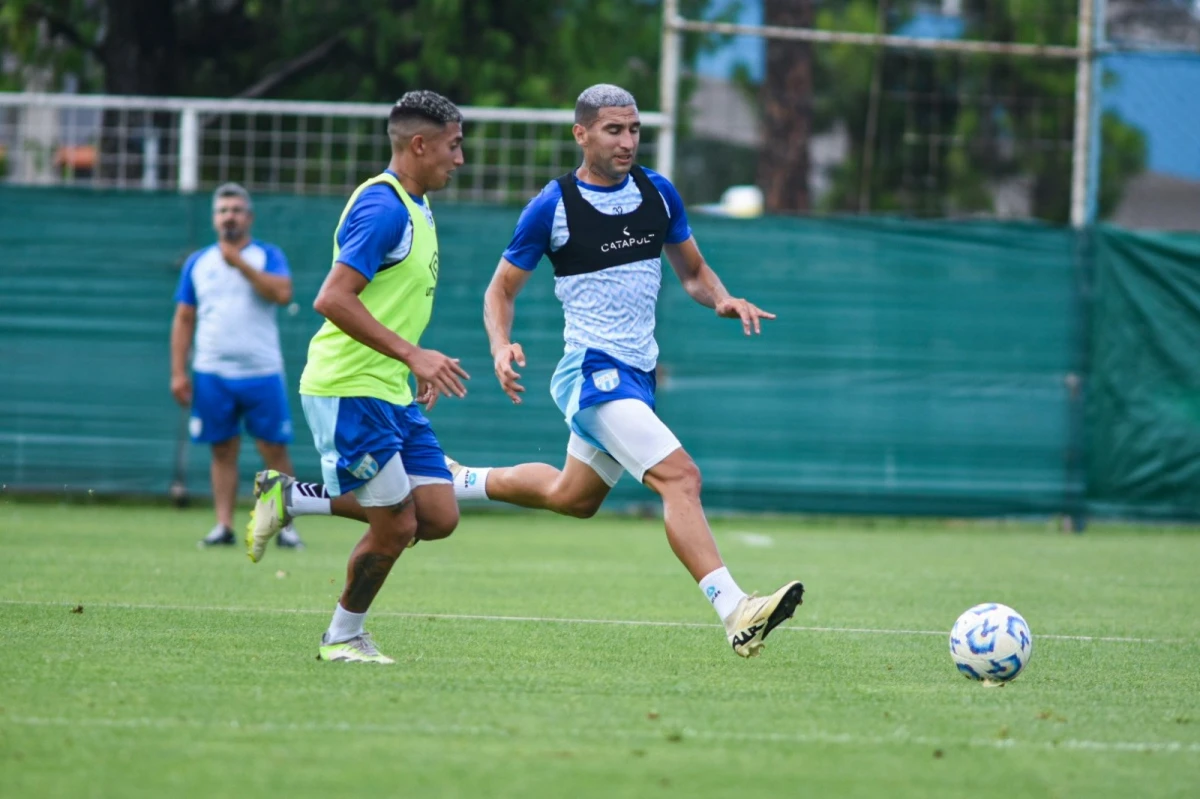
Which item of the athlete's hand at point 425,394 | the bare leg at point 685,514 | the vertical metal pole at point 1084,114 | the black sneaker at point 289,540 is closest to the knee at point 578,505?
the bare leg at point 685,514

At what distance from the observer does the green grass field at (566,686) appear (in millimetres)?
4574

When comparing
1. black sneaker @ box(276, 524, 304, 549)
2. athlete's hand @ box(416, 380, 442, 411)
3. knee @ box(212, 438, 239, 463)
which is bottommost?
black sneaker @ box(276, 524, 304, 549)

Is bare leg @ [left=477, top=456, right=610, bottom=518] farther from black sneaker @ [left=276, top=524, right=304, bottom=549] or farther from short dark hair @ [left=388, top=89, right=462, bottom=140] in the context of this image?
black sneaker @ [left=276, top=524, right=304, bottom=549]

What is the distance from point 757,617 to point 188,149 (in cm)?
1060

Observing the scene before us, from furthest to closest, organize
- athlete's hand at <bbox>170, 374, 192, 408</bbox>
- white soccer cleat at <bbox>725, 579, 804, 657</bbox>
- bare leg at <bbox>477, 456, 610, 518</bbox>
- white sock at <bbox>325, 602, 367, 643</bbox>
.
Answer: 1. athlete's hand at <bbox>170, 374, 192, 408</bbox>
2. bare leg at <bbox>477, 456, 610, 518</bbox>
3. white sock at <bbox>325, 602, 367, 643</bbox>
4. white soccer cleat at <bbox>725, 579, 804, 657</bbox>

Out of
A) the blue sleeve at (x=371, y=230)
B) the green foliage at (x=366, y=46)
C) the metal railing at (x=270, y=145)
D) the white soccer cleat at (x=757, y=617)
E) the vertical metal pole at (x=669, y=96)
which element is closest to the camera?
the blue sleeve at (x=371, y=230)

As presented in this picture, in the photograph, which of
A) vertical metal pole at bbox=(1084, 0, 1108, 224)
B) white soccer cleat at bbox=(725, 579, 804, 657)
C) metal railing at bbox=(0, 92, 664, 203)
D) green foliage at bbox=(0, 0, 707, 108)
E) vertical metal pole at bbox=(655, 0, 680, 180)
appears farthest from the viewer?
green foliage at bbox=(0, 0, 707, 108)

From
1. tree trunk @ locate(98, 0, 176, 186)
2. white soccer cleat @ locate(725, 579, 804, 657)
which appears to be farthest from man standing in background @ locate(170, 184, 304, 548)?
tree trunk @ locate(98, 0, 176, 186)

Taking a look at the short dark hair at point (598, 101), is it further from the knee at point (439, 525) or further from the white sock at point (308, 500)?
the white sock at point (308, 500)

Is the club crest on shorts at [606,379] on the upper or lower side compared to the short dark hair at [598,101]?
lower

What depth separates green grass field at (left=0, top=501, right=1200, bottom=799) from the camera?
15.0 feet

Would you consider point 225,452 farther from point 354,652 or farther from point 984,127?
point 984,127

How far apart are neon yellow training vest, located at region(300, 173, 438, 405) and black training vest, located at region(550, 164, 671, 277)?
884 mm

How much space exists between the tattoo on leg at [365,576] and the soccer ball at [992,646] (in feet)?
7.14
